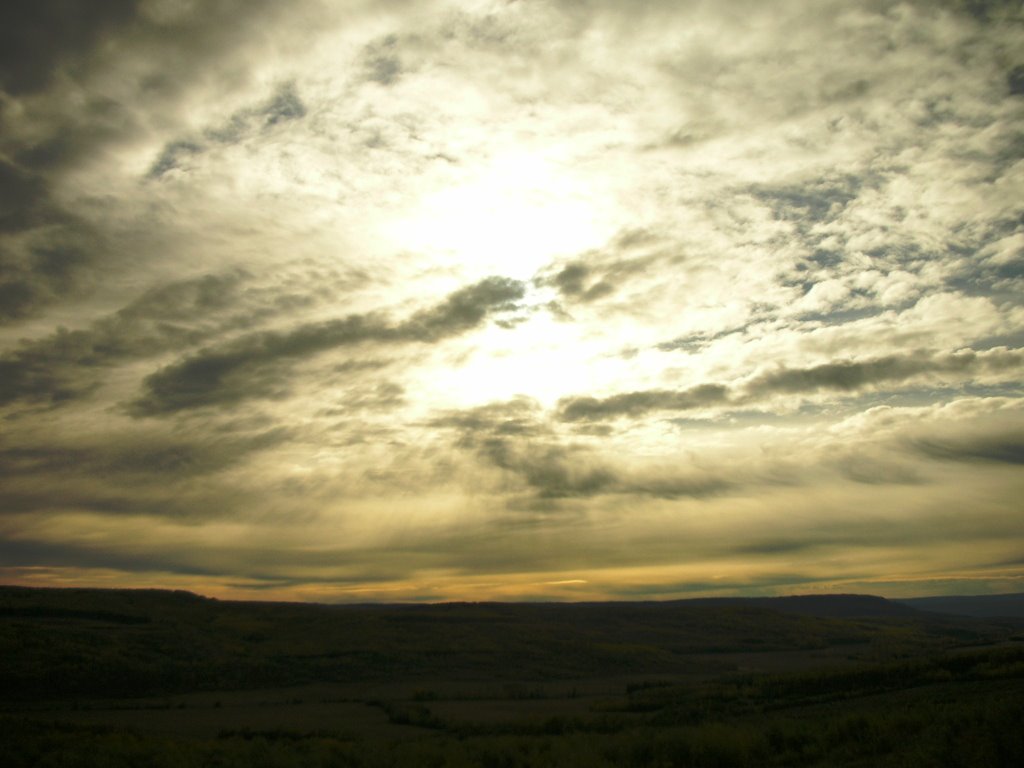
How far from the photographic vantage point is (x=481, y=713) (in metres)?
43.4

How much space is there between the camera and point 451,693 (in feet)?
184

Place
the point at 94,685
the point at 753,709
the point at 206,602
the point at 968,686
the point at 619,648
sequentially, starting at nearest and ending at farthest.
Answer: the point at 968,686
the point at 753,709
the point at 94,685
the point at 619,648
the point at 206,602

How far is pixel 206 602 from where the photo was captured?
114938mm

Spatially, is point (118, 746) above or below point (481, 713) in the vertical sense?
above

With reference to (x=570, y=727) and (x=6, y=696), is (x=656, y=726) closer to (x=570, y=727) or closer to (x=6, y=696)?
(x=570, y=727)

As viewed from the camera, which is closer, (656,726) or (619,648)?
(656,726)

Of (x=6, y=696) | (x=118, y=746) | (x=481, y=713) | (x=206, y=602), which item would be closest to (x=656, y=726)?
(x=481, y=713)

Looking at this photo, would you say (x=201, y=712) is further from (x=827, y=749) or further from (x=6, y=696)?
(x=827, y=749)

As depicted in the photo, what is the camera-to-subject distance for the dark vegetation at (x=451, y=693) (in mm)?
21688

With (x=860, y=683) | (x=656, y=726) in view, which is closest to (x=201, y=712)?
(x=656, y=726)

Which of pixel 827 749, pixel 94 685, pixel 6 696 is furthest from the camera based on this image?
pixel 94 685

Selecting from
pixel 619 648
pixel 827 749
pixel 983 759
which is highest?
pixel 983 759

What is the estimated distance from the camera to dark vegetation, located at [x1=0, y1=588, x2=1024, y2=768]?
71.2 ft

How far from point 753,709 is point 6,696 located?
46303mm
